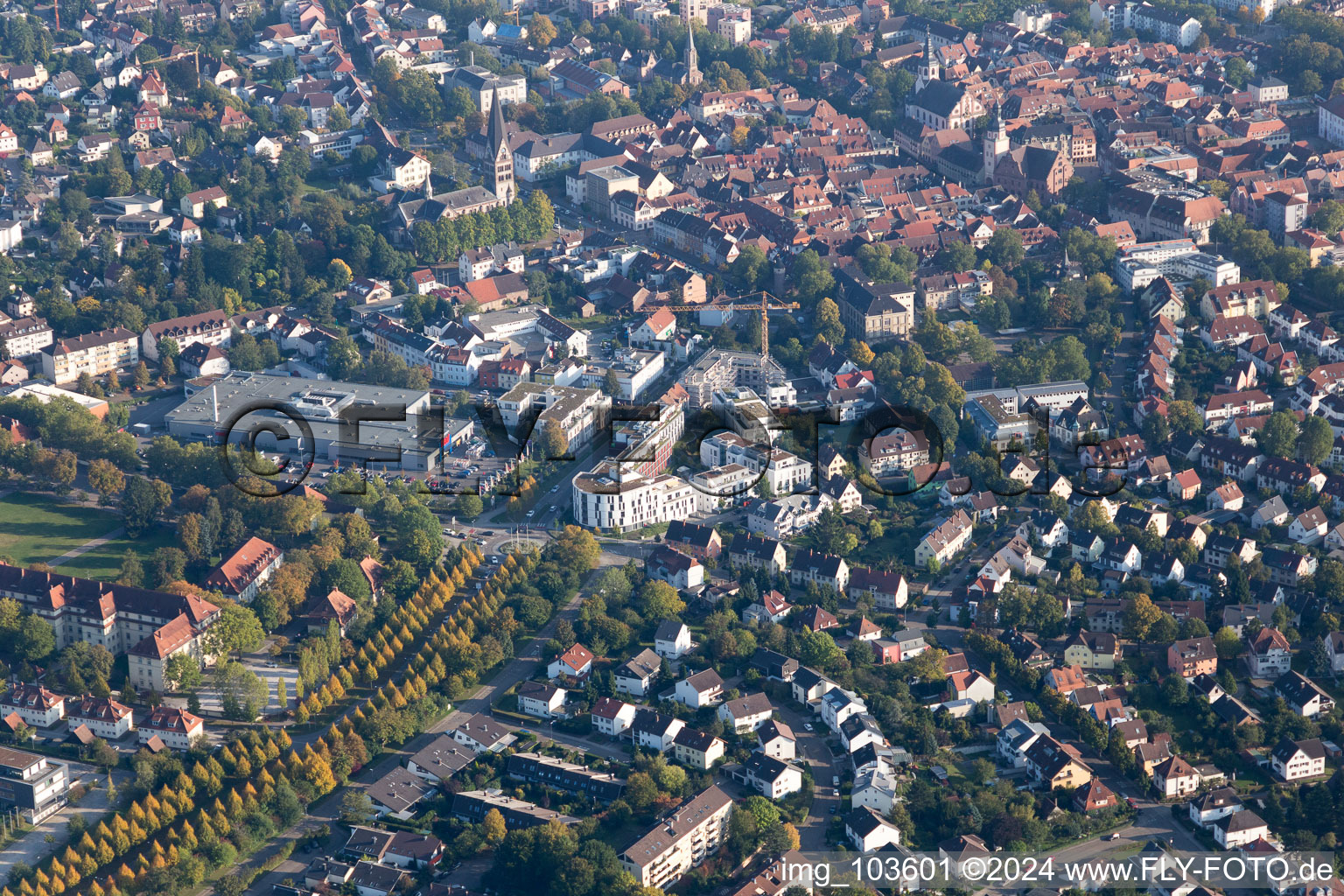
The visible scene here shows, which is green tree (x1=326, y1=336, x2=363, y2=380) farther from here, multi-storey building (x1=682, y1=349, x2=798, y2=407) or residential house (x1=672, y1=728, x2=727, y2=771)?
residential house (x1=672, y1=728, x2=727, y2=771)

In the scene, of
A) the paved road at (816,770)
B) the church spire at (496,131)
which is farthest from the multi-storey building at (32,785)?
the church spire at (496,131)

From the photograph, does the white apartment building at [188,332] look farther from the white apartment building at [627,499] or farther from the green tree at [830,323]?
the green tree at [830,323]

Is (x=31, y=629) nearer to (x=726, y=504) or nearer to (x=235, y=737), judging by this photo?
(x=235, y=737)

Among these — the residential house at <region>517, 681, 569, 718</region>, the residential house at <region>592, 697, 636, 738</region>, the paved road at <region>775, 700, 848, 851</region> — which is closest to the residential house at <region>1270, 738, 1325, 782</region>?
the paved road at <region>775, 700, 848, 851</region>

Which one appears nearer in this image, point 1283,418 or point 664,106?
point 1283,418

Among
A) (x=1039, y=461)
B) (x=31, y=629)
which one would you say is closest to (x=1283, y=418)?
(x=1039, y=461)
